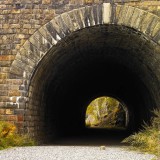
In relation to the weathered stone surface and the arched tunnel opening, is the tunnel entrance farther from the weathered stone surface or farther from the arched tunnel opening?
the weathered stone surface

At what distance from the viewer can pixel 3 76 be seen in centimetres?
965

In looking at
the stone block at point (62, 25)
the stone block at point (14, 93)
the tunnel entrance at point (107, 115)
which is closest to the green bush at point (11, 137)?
the stone block at point (14, 93)

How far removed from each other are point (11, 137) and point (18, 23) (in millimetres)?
3276

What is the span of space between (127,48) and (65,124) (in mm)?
7160

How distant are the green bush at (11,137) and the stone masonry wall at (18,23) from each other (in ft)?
1.66

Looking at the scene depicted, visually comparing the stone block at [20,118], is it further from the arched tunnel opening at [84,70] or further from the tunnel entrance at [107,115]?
the tunnel entrance at [107,115]

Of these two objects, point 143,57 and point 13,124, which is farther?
point 143,57

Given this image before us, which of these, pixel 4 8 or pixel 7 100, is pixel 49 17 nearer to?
pixel 4 8

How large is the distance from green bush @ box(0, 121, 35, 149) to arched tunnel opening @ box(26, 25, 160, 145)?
0.42 metres

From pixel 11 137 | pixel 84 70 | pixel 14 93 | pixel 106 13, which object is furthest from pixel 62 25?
pixel 84 70

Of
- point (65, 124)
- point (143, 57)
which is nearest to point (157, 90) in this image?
point (143, 57)

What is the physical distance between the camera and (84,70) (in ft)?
49.2

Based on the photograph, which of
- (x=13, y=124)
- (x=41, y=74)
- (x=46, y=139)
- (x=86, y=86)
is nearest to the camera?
(x=13, y=124)

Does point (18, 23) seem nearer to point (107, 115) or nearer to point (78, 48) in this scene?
point (78, 48)
